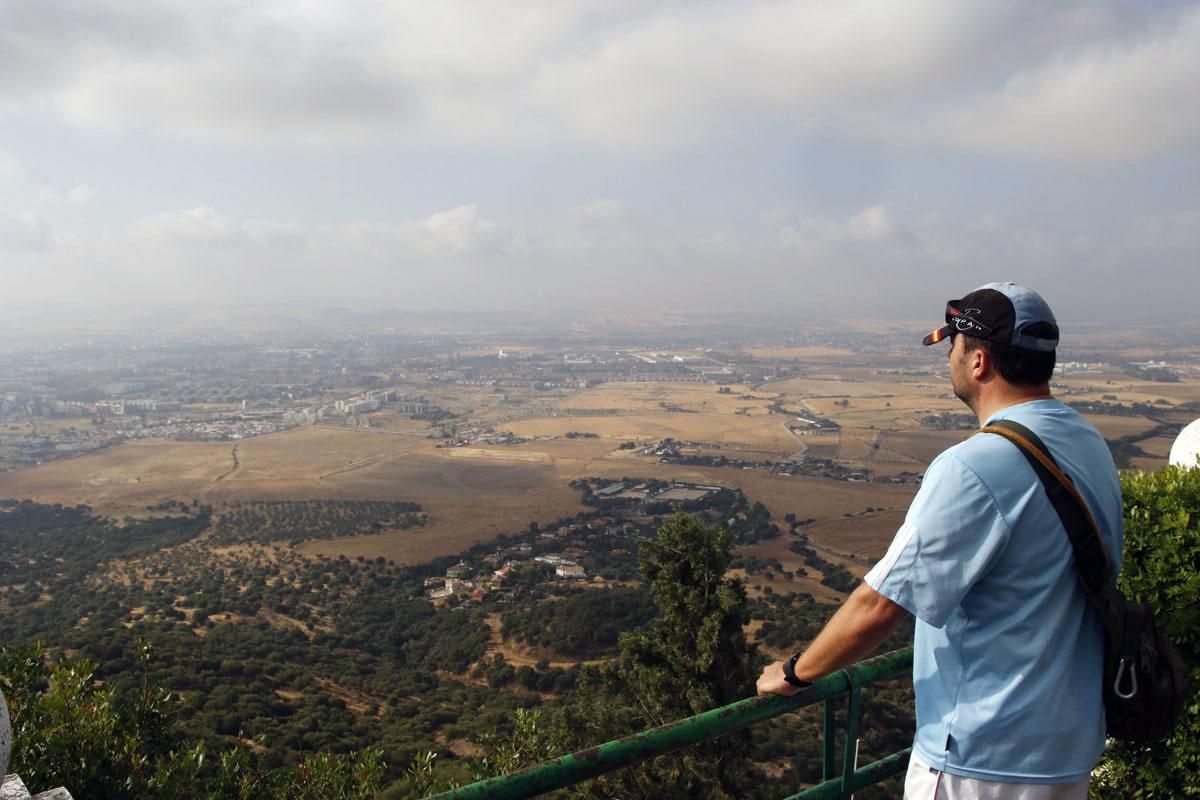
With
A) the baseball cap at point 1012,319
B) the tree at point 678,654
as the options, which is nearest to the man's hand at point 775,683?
the baseball cap at point 1012,319

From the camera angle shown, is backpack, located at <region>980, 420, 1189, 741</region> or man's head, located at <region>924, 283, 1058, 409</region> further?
man's head, located at <region>924, 283, 1058, 409</region>

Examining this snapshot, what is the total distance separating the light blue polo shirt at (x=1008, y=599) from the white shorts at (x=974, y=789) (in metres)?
0.02

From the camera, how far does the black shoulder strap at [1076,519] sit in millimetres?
1665

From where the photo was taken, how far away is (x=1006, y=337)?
72.5 inches

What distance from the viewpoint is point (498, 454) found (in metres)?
47.7

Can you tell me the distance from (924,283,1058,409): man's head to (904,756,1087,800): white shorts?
0.85m

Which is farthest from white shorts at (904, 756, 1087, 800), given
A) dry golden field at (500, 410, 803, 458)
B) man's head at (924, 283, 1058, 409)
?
dry golden field at (500, 410, 803, 458)

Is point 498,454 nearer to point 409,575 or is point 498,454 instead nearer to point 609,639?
point 409,575

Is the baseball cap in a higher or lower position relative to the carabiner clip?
higher

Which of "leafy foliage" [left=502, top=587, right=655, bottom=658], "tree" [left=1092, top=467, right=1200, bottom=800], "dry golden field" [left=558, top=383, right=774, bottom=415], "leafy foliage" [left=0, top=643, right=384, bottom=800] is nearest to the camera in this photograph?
"tree" [left=1092, top=467, right=1200, bottom=800]

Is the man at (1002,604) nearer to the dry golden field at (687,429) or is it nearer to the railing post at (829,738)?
the railing post at (829,738)

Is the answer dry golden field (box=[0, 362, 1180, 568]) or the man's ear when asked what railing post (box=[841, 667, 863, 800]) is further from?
dry golden field (box=[0, 362, 1180, 568])

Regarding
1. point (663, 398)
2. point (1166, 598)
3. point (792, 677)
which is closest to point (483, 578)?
point (1166, 598)

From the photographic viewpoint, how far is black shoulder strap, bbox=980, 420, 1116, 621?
167 cm
